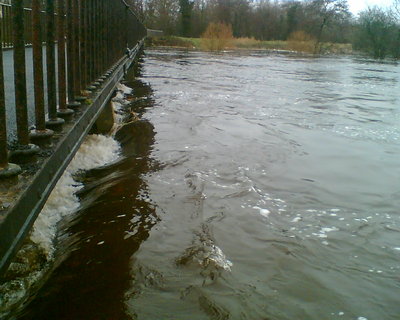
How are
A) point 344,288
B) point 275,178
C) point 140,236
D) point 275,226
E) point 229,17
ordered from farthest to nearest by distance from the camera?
point 229,17 < point 275,178 < point 275,226 < point 140,236 < point 344,288

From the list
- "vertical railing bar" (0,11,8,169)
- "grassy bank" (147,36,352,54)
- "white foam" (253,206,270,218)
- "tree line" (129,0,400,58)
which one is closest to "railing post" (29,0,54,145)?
"vertical railing bar" (0,11,8,169)

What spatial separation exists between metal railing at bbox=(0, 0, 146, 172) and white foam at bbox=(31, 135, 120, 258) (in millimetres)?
755

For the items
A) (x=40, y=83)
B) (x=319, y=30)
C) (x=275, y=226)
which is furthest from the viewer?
(x=319, y=30)

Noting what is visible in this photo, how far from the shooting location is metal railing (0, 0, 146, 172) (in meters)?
2.26

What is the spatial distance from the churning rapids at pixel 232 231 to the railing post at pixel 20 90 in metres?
0.89

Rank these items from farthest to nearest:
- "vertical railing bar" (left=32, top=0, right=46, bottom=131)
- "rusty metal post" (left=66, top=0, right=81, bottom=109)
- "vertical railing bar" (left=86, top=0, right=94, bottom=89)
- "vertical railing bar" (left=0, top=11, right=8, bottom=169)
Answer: "vertical railing bar" (left=86, top=0, right=94, bottom=89) → "rusty metal post" (left=66, top=0, right=81, bottom=109) → "vertical railing bar" (left=32, top=0, right=46, bottom=131) → "vertical railing bar" (left=0, top=11, right=8, bottom=169)

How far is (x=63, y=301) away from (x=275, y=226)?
1.94m

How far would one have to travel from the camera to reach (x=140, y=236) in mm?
3461

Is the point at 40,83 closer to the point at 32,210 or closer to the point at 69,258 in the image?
the point at 32,210

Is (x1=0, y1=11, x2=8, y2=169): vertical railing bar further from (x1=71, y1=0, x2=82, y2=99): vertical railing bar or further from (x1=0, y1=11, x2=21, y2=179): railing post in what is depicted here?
(x1=71, y1=0, x2=82, y2=99): vertical railing bar

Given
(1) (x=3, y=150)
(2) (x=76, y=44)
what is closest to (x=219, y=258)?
(1) (x=3, y=150)

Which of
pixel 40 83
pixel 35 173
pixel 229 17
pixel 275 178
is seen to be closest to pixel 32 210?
pixel 35 173

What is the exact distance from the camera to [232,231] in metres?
3.65

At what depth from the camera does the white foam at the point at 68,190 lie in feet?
10.7
